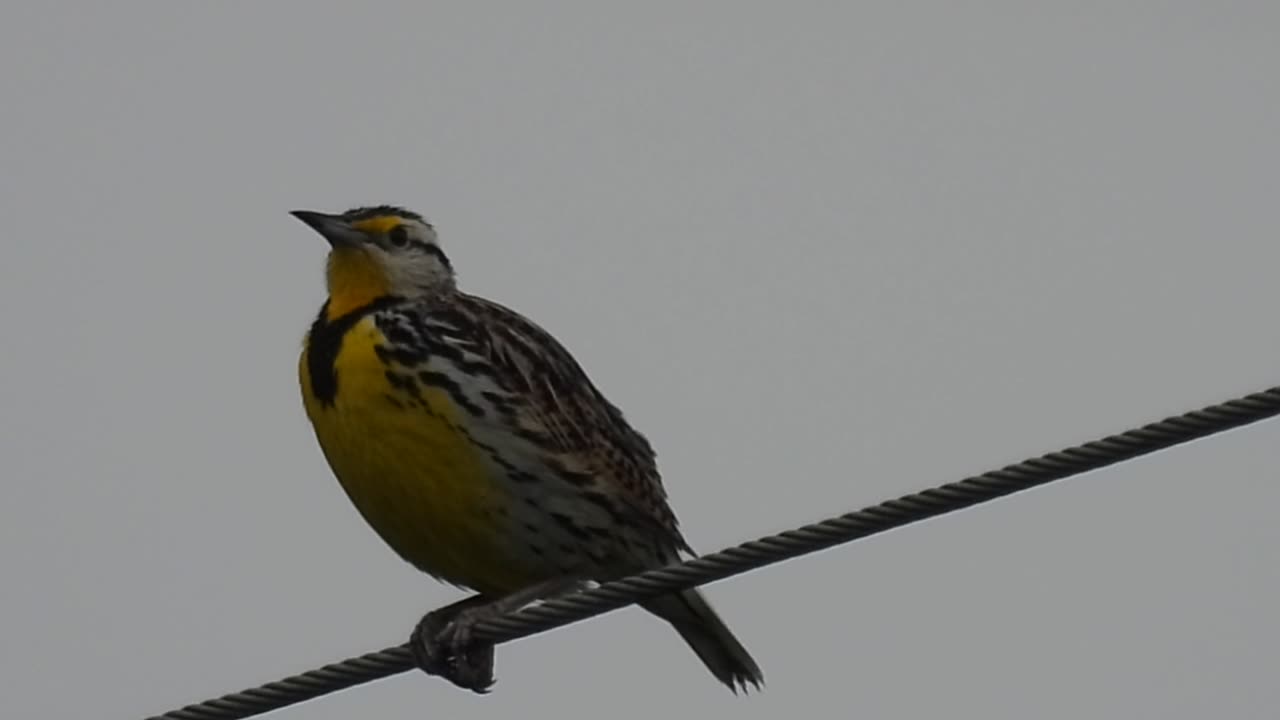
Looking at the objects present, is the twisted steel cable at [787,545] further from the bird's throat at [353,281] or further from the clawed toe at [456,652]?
the bird's throat at [353,281]

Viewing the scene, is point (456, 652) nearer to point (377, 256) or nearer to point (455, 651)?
point (455, 651)

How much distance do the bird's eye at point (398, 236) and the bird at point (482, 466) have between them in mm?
253

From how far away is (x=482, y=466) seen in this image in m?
6.03

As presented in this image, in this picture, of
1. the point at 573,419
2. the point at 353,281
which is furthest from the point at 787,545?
the point at 353,281

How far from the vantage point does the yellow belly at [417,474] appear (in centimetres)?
598

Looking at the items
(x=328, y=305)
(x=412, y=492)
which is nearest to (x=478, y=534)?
(x=412, y=492)

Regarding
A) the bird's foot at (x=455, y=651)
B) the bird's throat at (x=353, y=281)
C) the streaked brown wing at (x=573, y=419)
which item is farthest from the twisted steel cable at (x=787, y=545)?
the bird's throat at (x=353, y=281)

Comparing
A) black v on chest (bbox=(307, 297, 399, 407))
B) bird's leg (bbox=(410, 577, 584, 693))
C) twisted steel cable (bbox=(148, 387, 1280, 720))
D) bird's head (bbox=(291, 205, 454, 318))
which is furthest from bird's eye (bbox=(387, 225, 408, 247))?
twisted steel cable (bbox=(148, 387, 1280, 720))

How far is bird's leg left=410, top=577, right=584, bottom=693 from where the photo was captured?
5898 millimetres

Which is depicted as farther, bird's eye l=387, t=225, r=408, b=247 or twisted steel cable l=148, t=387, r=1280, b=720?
bird's eye l=387, t=225, r=408, b=247

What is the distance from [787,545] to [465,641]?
1.40 metres

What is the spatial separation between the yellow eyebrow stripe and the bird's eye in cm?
1

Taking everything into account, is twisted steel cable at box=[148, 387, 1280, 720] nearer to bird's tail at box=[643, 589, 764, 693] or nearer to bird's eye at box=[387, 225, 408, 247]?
bird's tail at box=[643, 589, 764, 693]

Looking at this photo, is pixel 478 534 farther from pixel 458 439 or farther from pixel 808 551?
pixel 808 551
